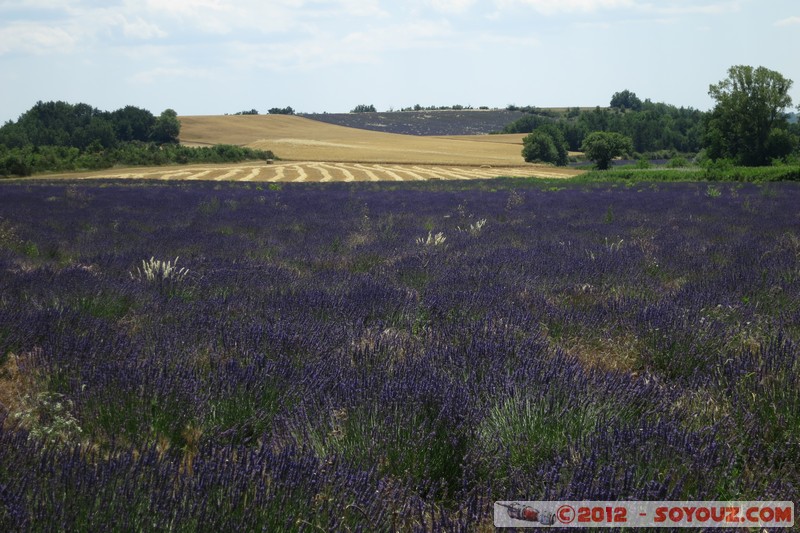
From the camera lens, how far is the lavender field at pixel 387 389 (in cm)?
172

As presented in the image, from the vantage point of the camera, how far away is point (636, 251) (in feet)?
22.3

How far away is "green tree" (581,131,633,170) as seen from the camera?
187 ft

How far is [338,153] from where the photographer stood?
5838 centimetres

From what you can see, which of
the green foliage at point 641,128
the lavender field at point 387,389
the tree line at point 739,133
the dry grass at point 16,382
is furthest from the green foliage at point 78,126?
the dry grass at point 16,382

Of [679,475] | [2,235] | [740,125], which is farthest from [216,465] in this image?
[740,125]

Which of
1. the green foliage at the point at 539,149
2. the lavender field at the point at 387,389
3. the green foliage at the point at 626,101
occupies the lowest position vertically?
the lavender field at the point at 387,389

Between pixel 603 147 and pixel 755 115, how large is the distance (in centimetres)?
1237

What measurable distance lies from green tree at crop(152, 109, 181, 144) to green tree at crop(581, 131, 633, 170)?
4280 centimetres

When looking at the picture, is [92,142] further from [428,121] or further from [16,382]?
[16,382]

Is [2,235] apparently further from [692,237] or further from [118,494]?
[692,237]

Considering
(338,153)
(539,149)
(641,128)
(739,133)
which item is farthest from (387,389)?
(641,128)

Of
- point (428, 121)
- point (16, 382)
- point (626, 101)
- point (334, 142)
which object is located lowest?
point (16, 382)

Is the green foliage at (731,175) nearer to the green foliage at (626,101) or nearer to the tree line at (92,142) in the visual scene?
the tree line at (92,142)

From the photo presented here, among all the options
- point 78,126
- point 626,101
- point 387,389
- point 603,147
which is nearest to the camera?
point 387,389
